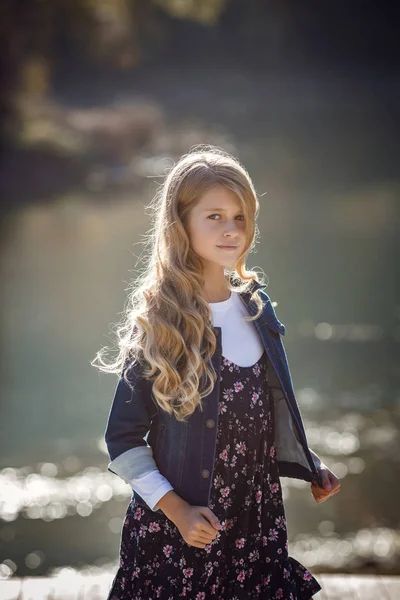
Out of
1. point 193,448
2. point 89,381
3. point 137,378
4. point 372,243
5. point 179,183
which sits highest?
point 372,243

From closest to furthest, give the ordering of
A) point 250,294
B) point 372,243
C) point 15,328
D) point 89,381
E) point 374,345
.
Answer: point 250,294, point 89,381, point 374,345, point 15,328, point 372,243

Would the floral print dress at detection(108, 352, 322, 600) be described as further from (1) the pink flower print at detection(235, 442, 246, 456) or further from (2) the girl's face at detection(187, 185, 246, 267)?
(2) the girl's face at detection(187, 185, 246, 267)

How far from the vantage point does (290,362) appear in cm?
647

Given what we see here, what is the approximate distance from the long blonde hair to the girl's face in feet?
0.05

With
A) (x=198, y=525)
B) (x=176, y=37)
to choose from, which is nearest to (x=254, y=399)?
(x=198, y=525)

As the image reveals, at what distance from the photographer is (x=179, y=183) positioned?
1984 mm

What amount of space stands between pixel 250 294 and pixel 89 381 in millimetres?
4343

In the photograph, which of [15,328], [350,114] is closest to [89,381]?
[15,328]

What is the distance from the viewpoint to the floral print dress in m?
1.90

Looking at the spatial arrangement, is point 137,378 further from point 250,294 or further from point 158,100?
point 158,100

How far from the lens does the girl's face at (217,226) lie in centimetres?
196

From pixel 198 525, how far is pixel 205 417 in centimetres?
22

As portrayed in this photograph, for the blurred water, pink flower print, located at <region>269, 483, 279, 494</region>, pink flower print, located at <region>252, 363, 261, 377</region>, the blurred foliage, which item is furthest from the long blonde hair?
the blurred foliage

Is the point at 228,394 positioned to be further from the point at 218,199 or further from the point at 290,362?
the point at 290,362
